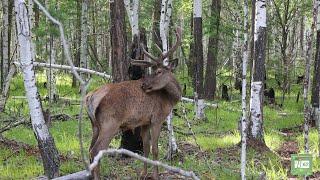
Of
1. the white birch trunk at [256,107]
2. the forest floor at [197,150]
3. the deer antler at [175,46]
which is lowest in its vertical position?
the forest floor at [197,150]

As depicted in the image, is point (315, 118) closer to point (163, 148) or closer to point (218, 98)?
point (163, 148)

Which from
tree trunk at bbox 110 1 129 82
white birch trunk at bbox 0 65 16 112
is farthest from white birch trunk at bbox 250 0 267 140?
white birch trunk at bbox 0 65 16 112

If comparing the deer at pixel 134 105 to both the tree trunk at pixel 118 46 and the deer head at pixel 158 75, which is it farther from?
the tree trunk at pixel 118 46

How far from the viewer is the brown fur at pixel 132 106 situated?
6.22 metres

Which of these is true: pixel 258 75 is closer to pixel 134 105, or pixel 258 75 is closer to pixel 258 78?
pixel 258 78

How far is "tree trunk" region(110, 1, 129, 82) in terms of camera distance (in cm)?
792

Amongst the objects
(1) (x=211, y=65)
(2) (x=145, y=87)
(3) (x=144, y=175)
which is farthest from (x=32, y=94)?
(1) (x=211, y=65)

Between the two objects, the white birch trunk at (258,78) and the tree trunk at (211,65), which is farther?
the tree trunk at (211,65)

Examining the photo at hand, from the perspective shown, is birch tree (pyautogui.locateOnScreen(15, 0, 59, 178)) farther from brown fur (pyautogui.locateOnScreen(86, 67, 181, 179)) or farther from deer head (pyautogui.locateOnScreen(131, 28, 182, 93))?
deer head (pyautogui.locateOnScreen(131, 28, 182, 93))

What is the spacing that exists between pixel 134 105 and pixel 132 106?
35 mm

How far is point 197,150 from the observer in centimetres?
942

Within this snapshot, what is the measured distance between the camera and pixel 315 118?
13008 millimetres

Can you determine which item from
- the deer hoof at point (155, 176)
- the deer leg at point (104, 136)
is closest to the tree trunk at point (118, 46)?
the deer leg at point (104, 136)

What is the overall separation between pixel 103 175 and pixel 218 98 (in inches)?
536
